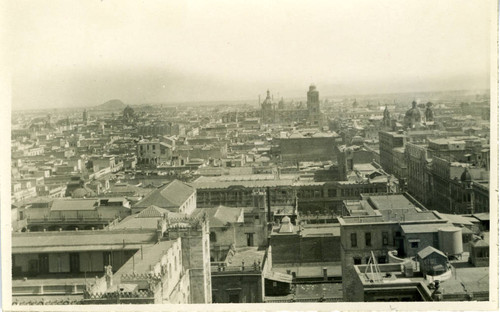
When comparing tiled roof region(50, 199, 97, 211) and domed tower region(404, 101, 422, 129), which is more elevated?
domed tower region(404, 101, 422, 129)

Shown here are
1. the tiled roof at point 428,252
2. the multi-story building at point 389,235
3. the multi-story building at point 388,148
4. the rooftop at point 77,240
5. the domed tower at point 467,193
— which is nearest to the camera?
the tiled roof at point 428,252

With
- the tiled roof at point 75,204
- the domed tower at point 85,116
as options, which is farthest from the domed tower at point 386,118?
the tiled roof at point 75,204

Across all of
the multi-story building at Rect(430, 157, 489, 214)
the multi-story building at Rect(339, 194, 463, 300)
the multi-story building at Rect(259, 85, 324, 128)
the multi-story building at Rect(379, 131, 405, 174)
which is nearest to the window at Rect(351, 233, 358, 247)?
the multi-story building at Rect(339, 194, 463, 300)

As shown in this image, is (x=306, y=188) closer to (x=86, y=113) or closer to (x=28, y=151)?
(x=86, y=113)

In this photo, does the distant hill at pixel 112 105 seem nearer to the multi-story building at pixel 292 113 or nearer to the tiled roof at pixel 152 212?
the tiled roof at pixel 152 212

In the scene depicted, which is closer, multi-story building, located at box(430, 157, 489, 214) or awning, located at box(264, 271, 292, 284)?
multi-story building, located at box(430, 157, 489, 214)

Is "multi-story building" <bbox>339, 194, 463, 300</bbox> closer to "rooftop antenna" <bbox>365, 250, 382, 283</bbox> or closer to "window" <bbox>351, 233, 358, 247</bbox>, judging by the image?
"window" <bbox>351, 233, 358, 247</bbox>

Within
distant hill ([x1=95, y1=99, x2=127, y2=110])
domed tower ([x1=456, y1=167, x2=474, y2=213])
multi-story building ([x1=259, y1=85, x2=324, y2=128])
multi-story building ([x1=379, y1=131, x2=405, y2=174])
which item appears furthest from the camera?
multi-story building ([x1=379, y1=131, x2=405, y2=174])

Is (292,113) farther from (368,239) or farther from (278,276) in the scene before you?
(368,239)

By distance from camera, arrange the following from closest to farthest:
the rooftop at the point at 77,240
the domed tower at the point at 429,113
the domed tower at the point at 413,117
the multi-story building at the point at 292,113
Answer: the rooftop at the point at 77,240 → the domed tower at the point at 429,113 → the domed tower at the point at 413,117 → the multi-story building at the point at 292,113

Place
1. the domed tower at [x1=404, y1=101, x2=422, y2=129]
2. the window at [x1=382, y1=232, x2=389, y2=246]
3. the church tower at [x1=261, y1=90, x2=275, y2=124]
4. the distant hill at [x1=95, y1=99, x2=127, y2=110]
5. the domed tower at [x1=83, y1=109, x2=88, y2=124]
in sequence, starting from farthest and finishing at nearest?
the church tower at [x1=261, y1=90, x2=275, y2=124]
the domed tower at [x1=404, y1=101, x2=422, y2=129]
the domed tower at [x1=83, y1=109, x2=88, y2=124]
the distant hill at [x1=95, y1=99, x2=127, y2=110]
the window at [x1=382, y1=232, x2=389, y2=246]
